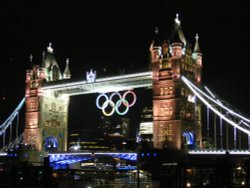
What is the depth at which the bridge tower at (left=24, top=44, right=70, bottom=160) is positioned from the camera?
246ft

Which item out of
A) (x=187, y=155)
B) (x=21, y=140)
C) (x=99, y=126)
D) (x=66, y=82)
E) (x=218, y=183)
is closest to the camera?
(x=218, y=183)

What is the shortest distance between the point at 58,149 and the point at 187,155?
87.0ft

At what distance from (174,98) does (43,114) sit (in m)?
23.9

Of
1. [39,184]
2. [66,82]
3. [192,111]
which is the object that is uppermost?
[66,82]

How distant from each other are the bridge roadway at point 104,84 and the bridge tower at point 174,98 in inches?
98.1

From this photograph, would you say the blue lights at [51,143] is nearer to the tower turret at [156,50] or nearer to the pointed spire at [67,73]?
the pointed spire at [67,73]

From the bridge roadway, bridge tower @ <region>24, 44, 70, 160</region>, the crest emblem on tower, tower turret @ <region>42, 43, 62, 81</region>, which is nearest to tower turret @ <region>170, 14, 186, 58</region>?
the bridge roadway

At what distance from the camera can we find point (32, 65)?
261 feet

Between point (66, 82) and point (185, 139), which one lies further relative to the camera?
point (66, 82)

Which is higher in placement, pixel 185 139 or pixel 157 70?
pixel 157 70

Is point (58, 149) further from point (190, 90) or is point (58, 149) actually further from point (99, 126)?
→ point (99, 126)

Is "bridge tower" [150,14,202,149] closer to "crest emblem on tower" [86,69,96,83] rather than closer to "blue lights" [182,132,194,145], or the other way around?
"blue lights" [182,132,194,145]

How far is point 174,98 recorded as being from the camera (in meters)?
59.1

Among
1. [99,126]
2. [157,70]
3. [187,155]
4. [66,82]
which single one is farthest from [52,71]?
[99,126]
